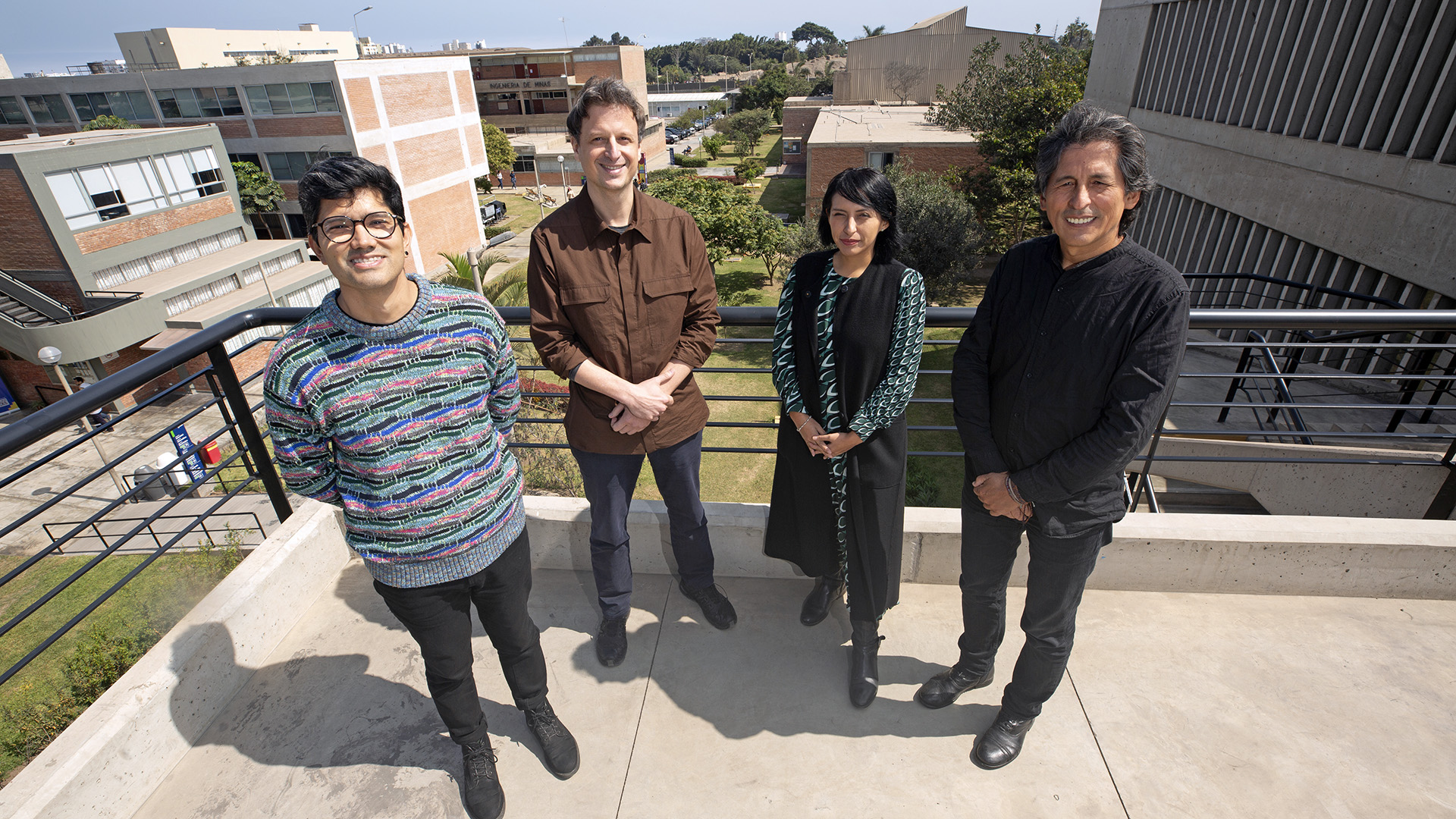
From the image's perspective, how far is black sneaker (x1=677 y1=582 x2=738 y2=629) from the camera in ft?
9.60

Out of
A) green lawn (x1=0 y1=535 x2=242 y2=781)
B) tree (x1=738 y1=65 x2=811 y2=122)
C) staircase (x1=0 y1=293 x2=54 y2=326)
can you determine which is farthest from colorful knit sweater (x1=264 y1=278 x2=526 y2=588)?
tree (x1=738 y1=65 x2=811 y2=122)

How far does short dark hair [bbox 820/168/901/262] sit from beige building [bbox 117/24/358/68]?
55532 mm

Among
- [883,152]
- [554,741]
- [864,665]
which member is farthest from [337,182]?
[883,152]

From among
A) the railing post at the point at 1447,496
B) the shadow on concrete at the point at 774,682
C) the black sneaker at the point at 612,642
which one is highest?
the railing post at the point at 1447,496

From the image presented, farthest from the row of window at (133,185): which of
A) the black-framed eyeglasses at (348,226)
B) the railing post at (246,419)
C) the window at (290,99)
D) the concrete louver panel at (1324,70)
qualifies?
the concrete louver panel at (1324,70)

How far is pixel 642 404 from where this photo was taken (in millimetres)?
2387

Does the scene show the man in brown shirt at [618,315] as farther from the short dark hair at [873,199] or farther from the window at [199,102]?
the window at [199,102]

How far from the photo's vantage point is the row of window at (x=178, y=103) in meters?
28.9

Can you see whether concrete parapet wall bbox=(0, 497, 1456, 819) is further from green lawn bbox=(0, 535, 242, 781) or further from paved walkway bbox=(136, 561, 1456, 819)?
green lawn bbox=(0, 535, 242, 781)

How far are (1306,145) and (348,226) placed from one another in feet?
46.5

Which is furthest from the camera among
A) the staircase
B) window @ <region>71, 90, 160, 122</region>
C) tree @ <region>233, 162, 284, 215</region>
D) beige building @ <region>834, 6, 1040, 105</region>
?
beige building @ <region>834, 6, 1040, 105</region>

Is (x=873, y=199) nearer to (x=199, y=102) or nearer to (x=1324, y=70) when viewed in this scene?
(x=1324, y=70)

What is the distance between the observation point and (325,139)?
96.6 feet

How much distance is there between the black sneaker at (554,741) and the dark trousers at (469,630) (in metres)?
0.06
